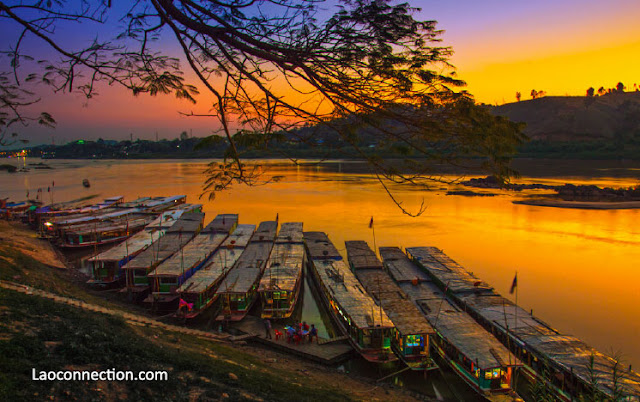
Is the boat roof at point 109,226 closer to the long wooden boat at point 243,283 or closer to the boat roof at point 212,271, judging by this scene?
the boat roof at point 212,271

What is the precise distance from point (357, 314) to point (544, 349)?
4235 millimetres

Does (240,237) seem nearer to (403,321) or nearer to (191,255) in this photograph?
(191,255)

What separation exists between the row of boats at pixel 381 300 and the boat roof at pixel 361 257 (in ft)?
0.26

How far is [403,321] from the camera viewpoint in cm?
990

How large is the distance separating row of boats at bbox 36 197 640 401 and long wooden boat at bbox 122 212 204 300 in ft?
0.15

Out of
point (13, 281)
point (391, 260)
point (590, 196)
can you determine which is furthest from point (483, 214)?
point (13, 281)

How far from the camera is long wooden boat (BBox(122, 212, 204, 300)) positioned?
13.6 metres

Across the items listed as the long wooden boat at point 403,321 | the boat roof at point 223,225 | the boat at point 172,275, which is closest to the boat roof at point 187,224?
the boat roof at point 223,225

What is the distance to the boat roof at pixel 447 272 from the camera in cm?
1241

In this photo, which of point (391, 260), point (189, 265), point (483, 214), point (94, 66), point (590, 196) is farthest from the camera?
point (590, 196)

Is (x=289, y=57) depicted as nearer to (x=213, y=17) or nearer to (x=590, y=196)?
(x=213, y=17)

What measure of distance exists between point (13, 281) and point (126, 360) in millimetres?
7006

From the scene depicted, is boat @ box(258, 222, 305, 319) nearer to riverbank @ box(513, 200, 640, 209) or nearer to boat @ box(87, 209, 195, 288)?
boat @ box(87, 209, 195, 288)

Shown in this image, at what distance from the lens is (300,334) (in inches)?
408
